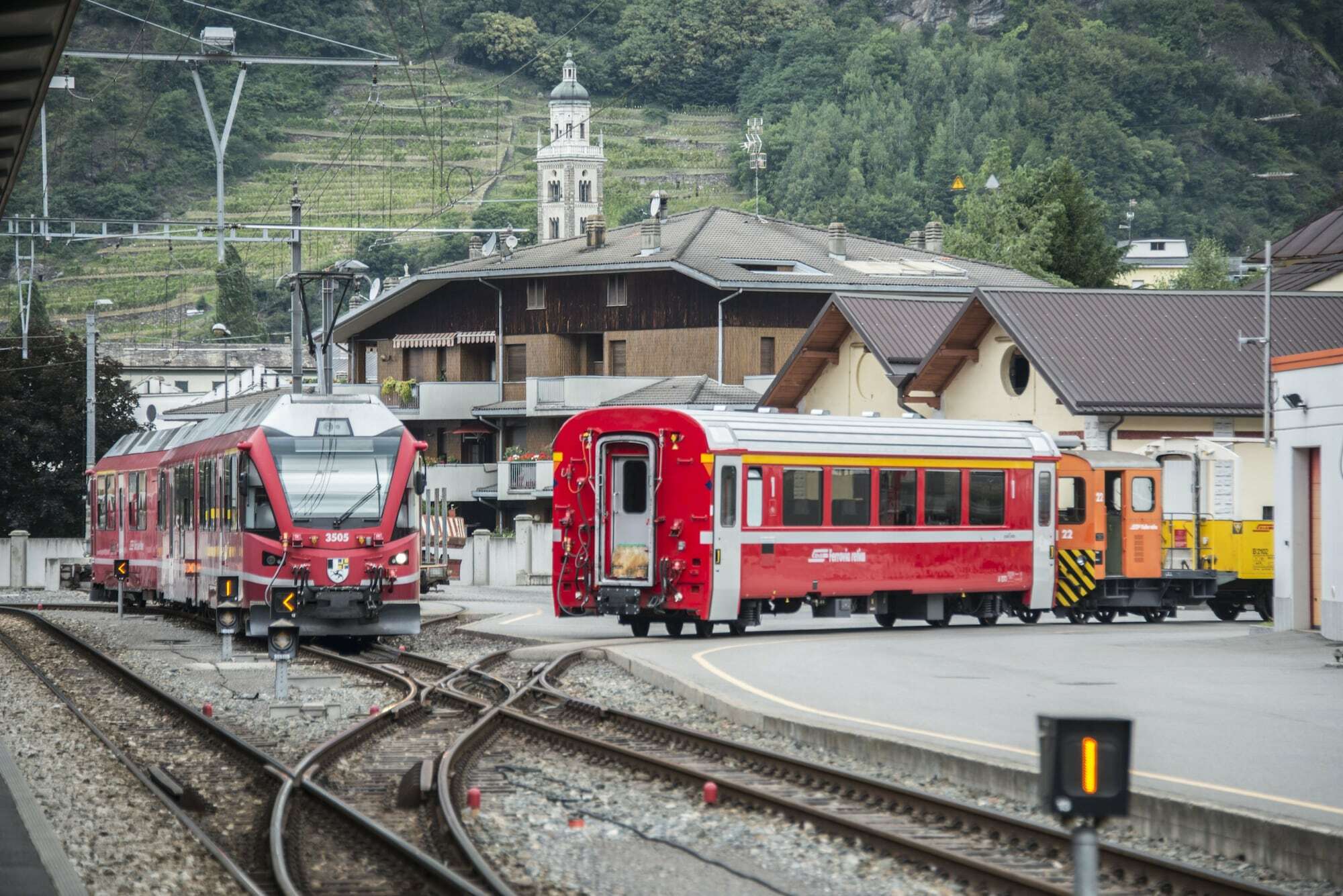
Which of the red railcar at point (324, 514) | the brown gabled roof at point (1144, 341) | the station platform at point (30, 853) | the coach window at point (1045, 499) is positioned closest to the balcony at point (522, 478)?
the brown gabled roof at point (1144, 341)

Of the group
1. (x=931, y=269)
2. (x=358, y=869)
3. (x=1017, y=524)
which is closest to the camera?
(x=358, y=869)

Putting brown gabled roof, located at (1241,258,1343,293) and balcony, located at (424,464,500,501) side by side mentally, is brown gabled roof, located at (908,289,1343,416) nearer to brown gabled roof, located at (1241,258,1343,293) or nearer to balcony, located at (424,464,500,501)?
brown gabled roof, located at (1241,258,1343,293)

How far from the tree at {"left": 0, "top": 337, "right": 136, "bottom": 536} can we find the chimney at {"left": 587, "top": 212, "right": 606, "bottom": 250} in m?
17.7

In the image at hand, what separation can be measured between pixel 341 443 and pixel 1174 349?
1946cm

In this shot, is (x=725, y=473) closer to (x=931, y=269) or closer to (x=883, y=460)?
(x=883, y=460)

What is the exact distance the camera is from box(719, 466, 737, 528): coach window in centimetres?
2597

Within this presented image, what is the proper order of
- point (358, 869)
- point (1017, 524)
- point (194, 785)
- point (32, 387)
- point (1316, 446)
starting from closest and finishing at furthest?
point (358, 869) < point (194, 785) < point (1316, 446) < point (1017, 524) < point (32, 387)

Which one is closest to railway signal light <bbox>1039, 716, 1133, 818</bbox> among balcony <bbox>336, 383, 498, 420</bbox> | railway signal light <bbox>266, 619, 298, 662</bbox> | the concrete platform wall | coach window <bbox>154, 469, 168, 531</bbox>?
railway signal light <bbox>266, 619, 298, 662</bbox>

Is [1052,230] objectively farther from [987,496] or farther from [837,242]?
[987,496]

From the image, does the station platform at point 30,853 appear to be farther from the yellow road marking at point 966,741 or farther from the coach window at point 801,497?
the coach window at point 801,497

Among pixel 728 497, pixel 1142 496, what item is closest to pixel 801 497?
pixel 728 497

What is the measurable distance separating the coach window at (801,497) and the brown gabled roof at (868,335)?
17.1 metres

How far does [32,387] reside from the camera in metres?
64.3

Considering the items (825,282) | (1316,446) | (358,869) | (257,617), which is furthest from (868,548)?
(825,282)
